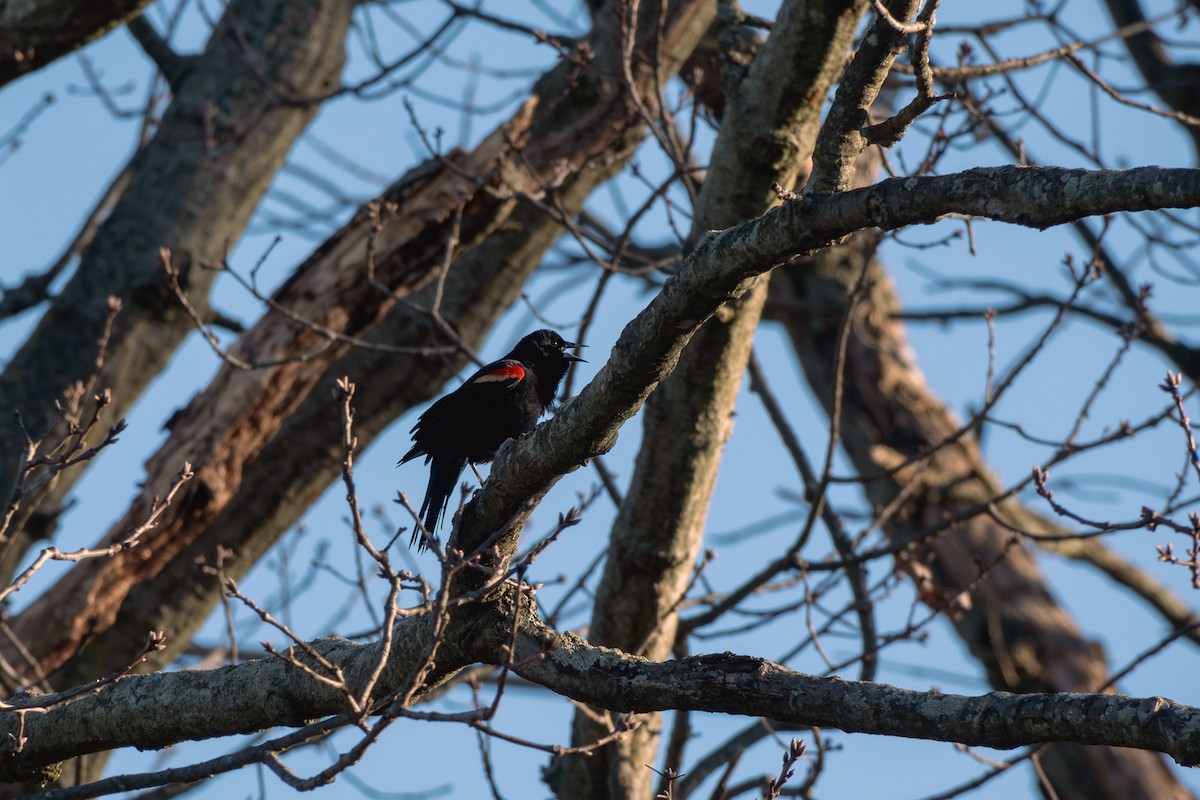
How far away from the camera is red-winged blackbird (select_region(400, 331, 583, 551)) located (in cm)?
484

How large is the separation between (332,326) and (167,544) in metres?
1.36

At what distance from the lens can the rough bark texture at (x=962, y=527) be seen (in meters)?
8.14

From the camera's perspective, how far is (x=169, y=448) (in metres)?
5.63

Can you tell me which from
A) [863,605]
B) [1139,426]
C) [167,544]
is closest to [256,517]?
[167,544]

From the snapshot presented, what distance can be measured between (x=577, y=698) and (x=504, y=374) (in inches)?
90.1

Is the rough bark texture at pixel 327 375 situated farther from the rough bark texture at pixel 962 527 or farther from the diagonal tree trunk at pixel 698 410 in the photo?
the rough bark texture at pixel 962 527

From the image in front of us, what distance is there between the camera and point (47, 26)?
5.98 metres

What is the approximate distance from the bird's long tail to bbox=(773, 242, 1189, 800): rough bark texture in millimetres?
3902

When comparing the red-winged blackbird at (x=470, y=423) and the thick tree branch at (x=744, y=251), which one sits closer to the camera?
the thick tree branch at (x=744, y=251)

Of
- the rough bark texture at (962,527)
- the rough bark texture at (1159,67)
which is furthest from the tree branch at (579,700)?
the rough bark texture at (1159,67)

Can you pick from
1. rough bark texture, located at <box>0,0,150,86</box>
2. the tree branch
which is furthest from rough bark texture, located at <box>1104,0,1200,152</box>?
the tree branch

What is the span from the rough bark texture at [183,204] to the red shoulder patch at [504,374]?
160 centimetres

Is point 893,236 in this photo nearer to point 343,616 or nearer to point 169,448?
point 169,448

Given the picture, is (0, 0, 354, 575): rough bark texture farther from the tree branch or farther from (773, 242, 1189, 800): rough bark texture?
(773, 242, 1189, 800): rough bark texture
